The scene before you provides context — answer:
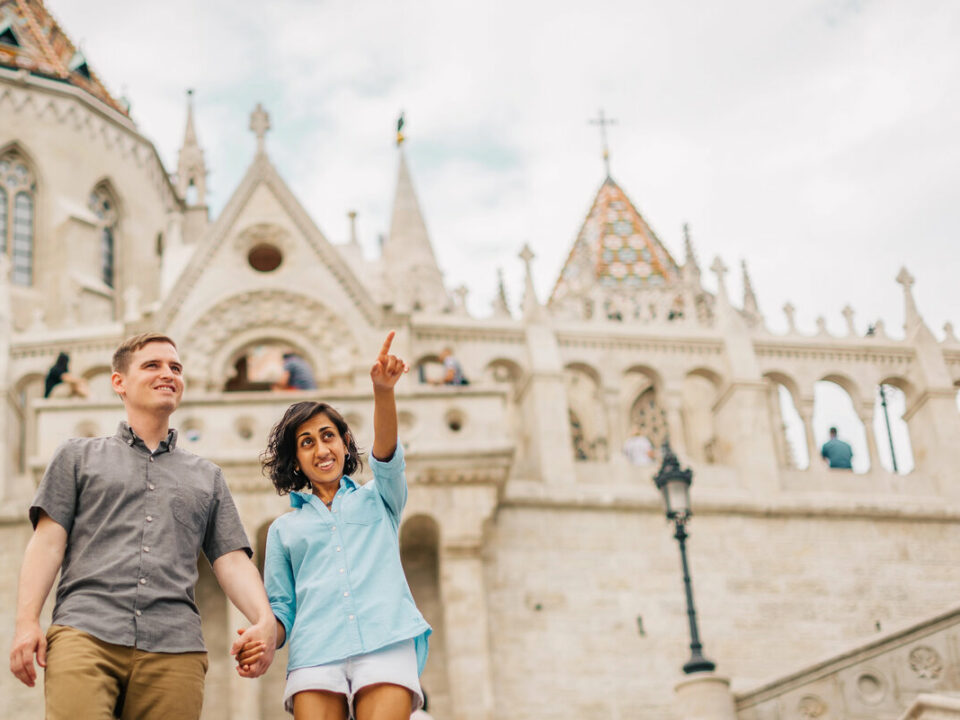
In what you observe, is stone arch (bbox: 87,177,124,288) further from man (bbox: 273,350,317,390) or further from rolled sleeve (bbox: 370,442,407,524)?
rolled sleeve (bbox: 370,442,407,524)

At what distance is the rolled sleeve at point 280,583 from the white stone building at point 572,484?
870cm

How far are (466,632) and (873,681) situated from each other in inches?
220

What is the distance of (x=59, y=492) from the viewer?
196 inches

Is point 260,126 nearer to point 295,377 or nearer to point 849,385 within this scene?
point 295,377

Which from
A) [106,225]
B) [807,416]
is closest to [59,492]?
[807,416]

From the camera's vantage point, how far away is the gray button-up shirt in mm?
4789

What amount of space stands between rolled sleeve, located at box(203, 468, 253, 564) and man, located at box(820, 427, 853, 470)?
59.7ft

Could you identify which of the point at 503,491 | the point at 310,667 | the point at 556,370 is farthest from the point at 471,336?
the point at 310,667

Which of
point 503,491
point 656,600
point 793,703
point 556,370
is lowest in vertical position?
point 793,703

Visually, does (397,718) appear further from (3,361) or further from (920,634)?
(3,361)

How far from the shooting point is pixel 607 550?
64.2 feet

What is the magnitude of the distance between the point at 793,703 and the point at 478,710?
4810 mm

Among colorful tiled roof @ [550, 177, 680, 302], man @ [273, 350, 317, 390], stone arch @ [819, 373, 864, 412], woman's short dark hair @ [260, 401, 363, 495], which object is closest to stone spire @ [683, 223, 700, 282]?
colorful tiled roof @ [550, 177, 680, 302]

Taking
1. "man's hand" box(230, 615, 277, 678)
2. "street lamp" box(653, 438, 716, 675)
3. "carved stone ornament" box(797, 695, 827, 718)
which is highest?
"street lamp" box(653, 438, 716, 675)
